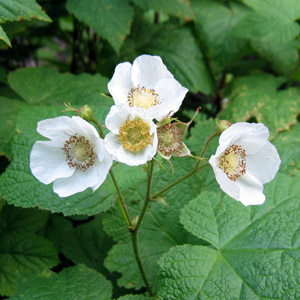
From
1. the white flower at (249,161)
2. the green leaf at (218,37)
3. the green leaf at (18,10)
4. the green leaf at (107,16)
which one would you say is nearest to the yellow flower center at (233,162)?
the white flower at (249,161)

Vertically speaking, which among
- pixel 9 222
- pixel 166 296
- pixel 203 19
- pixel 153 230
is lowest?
pixel 9 222

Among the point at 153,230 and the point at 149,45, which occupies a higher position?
the point at 149,45

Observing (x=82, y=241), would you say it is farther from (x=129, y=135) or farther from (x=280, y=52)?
(x=280, y=52)

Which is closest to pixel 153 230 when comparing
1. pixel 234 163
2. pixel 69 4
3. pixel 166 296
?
pixel 166 296

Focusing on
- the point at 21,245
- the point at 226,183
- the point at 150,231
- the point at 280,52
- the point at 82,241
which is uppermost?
the point at 226,183

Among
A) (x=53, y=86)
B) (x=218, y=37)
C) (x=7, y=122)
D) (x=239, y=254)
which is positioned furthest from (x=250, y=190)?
(x=218, y=37)

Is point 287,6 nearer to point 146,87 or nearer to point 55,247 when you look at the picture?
point 146,87

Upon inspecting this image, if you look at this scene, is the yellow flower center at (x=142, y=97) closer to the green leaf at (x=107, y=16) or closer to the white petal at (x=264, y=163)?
the white petal at (x=264, y=163)

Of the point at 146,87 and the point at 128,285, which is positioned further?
the point at 128,285
